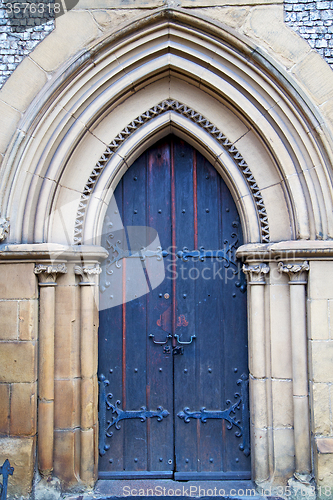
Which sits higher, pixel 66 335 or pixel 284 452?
pixel 66 335

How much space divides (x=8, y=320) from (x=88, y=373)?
0.68m

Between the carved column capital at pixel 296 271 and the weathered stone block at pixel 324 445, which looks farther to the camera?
the carved column capital at pixel 296 271

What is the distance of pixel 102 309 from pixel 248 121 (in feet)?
5.93

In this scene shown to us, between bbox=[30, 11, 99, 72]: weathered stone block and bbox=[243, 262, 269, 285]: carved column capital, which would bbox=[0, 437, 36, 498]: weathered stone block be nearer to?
bbox=[243, 262, 269, 285]: carved column capital

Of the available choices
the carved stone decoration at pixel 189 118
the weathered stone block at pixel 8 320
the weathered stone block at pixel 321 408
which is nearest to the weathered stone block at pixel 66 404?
the weathered stone block at pixel 8 320

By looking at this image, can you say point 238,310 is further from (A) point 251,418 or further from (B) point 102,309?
(B) point 102,309

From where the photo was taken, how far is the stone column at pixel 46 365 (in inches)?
97.6

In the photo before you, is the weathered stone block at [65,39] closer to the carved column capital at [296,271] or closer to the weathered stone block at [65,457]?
the carved column capital at [296,271]

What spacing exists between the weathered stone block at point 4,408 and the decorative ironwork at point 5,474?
0.78 ft

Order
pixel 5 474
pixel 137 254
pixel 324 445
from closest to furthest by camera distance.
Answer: pixel 5 474
pixel 324 445
pixel 137 254

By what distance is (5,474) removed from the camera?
7.50 feet

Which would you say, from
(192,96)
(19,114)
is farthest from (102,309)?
(192,96)

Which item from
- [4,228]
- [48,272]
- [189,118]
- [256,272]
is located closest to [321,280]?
[256,272]

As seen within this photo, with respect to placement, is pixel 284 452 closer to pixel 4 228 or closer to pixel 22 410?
pixel 22 410
